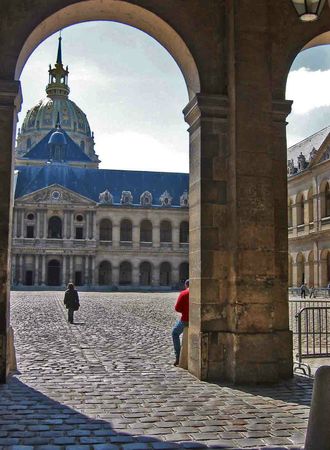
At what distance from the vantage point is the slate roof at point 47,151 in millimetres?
85375

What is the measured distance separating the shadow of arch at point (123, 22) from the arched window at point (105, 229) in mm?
62829

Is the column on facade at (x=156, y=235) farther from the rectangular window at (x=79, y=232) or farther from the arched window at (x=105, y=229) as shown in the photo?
the rectangular window at (x=79, y=232)

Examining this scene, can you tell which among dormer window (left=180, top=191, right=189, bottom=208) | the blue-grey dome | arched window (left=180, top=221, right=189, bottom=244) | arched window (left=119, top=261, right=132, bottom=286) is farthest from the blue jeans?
the blue-grey dome

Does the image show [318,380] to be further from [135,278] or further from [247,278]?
[135,278]

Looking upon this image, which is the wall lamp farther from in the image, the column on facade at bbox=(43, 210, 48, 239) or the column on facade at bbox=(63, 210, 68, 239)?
the column on facade at bbox=(63, 210, 68, 239)

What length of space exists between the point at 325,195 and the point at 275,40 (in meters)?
36.3

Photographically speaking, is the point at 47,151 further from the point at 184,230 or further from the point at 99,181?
the point at 184,230

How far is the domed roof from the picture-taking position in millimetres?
97562

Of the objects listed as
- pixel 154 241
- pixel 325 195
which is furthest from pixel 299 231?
pixel 154 241

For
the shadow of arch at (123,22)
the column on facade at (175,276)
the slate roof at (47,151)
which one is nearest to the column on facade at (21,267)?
the column on facade at (175,276)

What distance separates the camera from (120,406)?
6590mm

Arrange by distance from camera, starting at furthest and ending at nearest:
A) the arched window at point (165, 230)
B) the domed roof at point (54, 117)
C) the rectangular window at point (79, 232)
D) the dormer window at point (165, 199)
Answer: the domed roof at point (54, 117) → the dormer window at point (165, 199) → the arched window at point (165, 230) → the rectangular window at point (79, 232)

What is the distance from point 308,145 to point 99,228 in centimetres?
3156

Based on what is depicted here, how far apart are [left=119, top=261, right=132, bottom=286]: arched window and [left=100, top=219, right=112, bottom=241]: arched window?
12.7 feet
